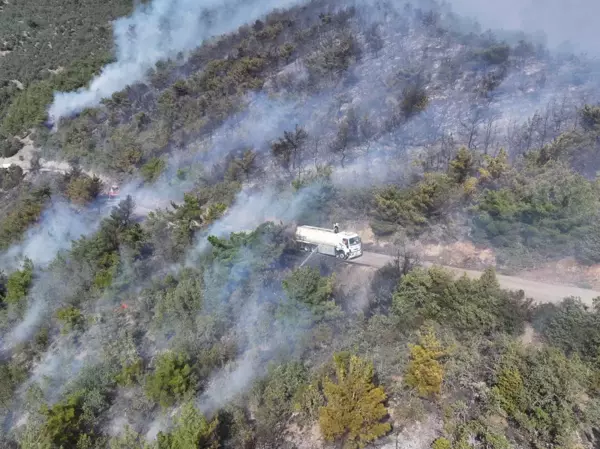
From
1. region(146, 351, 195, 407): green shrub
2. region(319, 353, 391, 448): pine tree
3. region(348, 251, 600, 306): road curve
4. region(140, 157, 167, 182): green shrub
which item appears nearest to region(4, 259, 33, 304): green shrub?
region(146, 351, 195, 407): green shrub

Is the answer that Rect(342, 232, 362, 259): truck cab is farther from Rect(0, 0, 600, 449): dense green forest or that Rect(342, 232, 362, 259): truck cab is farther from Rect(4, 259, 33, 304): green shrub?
Rect(4, 259, 33, 304): green shrub

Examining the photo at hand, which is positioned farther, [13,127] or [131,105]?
[13,127]

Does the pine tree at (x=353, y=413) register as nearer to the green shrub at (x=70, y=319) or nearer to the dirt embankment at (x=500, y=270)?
the dirt embankment at (x=500, y=270)

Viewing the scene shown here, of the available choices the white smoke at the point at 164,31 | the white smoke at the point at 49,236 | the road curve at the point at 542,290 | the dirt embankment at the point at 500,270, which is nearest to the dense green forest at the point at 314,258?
the white smoke at the point at 49,236

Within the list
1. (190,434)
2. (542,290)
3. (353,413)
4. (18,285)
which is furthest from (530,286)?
(18,285)

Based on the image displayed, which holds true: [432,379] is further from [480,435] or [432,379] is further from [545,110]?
[545,110]

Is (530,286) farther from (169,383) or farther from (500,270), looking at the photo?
(169,383)

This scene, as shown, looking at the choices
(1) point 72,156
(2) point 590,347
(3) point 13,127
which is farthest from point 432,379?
(3) point 13,127
